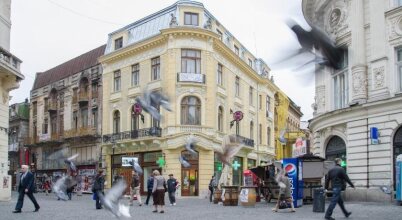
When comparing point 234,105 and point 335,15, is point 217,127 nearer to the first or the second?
point 234,105

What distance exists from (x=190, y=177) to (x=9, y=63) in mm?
16502

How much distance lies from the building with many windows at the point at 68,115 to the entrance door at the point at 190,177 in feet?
34.7

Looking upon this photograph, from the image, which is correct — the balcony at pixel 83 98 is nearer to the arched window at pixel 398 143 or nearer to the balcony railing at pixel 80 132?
the balcony railing at pixel 80 132

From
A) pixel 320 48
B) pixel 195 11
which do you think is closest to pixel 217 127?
pixel 195 11

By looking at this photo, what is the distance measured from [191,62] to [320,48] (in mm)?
36143

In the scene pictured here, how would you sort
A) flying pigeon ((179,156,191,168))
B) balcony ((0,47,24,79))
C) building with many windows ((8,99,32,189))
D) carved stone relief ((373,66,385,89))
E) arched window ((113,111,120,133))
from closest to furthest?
carved stone relief ((373,66,385,89))
balcony ((0,47,24,79))
flying pigeon ((179,156,191,168))
arched window ((113,111,120,133))
building with many windows ((8,99,32,189))

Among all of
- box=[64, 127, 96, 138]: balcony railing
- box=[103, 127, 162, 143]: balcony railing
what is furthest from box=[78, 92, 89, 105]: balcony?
box=[103, 127, 162, 143]: balcony railing

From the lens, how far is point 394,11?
25.2 metres

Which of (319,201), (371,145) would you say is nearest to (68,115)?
(371,145)

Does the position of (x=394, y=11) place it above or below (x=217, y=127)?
above

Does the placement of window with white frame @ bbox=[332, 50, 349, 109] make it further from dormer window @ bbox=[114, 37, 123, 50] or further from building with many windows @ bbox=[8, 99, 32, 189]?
building with many windows @ bbox=[8, 99, 32, 189]

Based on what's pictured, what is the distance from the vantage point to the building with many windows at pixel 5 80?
28.1 m

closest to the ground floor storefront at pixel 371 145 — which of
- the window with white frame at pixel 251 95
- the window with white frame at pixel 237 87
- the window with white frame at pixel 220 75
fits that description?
the window with white frame at pixel 220 75

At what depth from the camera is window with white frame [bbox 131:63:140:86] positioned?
143 ft
